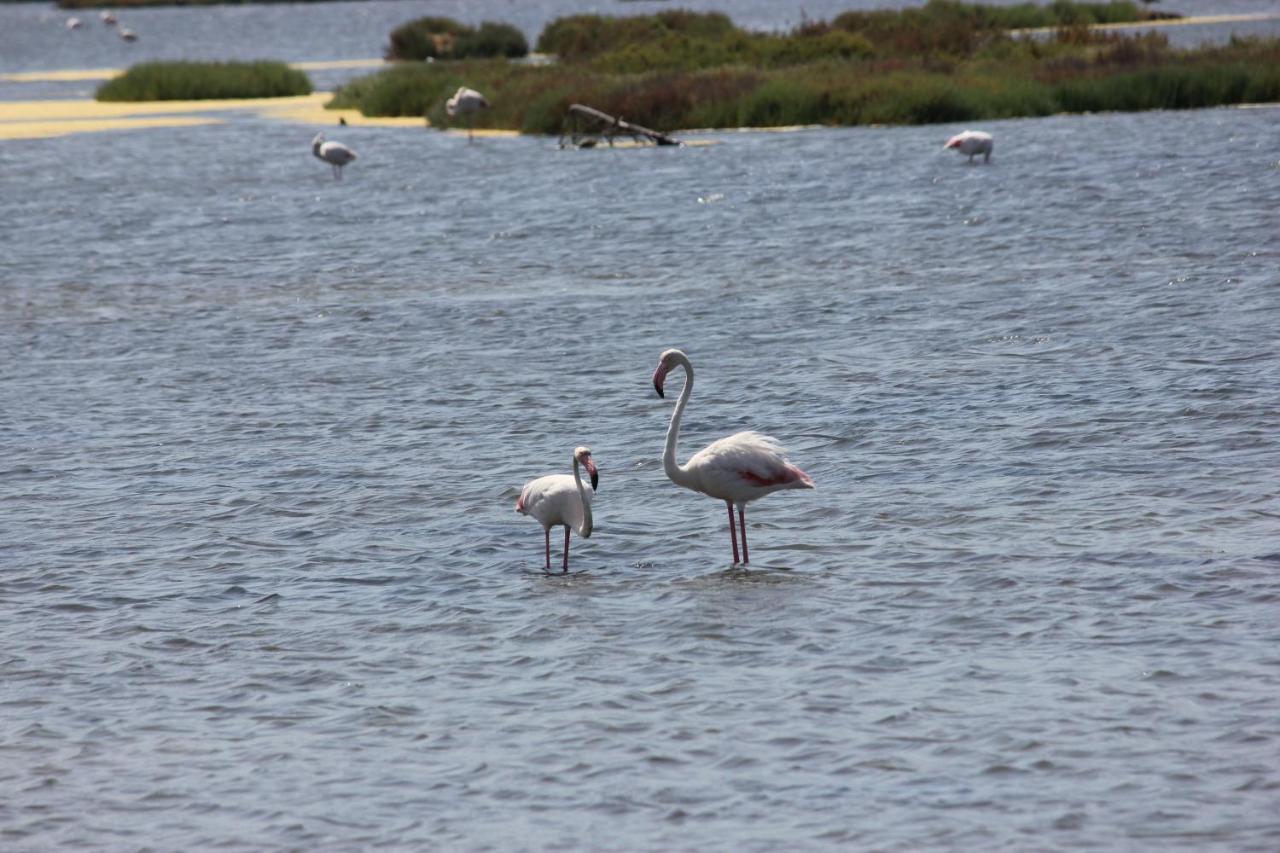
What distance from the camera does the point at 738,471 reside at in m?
13.0

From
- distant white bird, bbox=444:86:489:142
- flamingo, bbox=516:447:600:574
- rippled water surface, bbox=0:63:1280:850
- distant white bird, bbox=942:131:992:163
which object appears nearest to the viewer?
rippled water surface, bbox=0:63:1280:850

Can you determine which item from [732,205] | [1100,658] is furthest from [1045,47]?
[1100,658]

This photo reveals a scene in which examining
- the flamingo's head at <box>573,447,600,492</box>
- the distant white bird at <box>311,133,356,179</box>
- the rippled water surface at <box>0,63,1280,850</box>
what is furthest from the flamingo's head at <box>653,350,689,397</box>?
the distant white bird at <box>311,133,356,179</box>

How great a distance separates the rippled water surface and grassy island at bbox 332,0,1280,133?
1488cm

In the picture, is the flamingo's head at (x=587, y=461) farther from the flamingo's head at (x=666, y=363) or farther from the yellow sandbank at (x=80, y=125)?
the yellow sandbank at (x=80, y=125)

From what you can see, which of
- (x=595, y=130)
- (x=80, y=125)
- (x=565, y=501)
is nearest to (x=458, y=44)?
(x=80, y=125)

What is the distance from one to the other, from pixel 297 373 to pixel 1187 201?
53.0 ft

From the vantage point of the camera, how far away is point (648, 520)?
14305mm

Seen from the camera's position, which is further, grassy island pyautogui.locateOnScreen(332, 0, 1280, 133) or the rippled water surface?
grassy island pyautogui.locateOnScreen(332, 0, 1280, 133)

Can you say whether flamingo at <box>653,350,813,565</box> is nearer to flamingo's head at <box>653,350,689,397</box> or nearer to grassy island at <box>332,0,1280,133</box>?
flamingo's head at <box>653,350,689,397</box>

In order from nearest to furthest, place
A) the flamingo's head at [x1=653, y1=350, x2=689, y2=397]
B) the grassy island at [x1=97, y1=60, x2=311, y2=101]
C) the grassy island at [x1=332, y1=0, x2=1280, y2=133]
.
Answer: the flamingo's head at [x1=653, y1=350, x2=689, y2=397], the grassy island at [x1=332, y1=0, x2=1280, y2=133], the grassy island at [x1=97, y1=60, x2=311, y2=101]

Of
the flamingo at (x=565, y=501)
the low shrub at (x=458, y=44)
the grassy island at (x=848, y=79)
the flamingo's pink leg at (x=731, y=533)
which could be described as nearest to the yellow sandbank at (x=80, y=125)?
the grassy island at (x=848, y=79)

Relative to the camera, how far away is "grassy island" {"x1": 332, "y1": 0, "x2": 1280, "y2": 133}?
1721 inches

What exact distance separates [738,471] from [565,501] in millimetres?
1253
